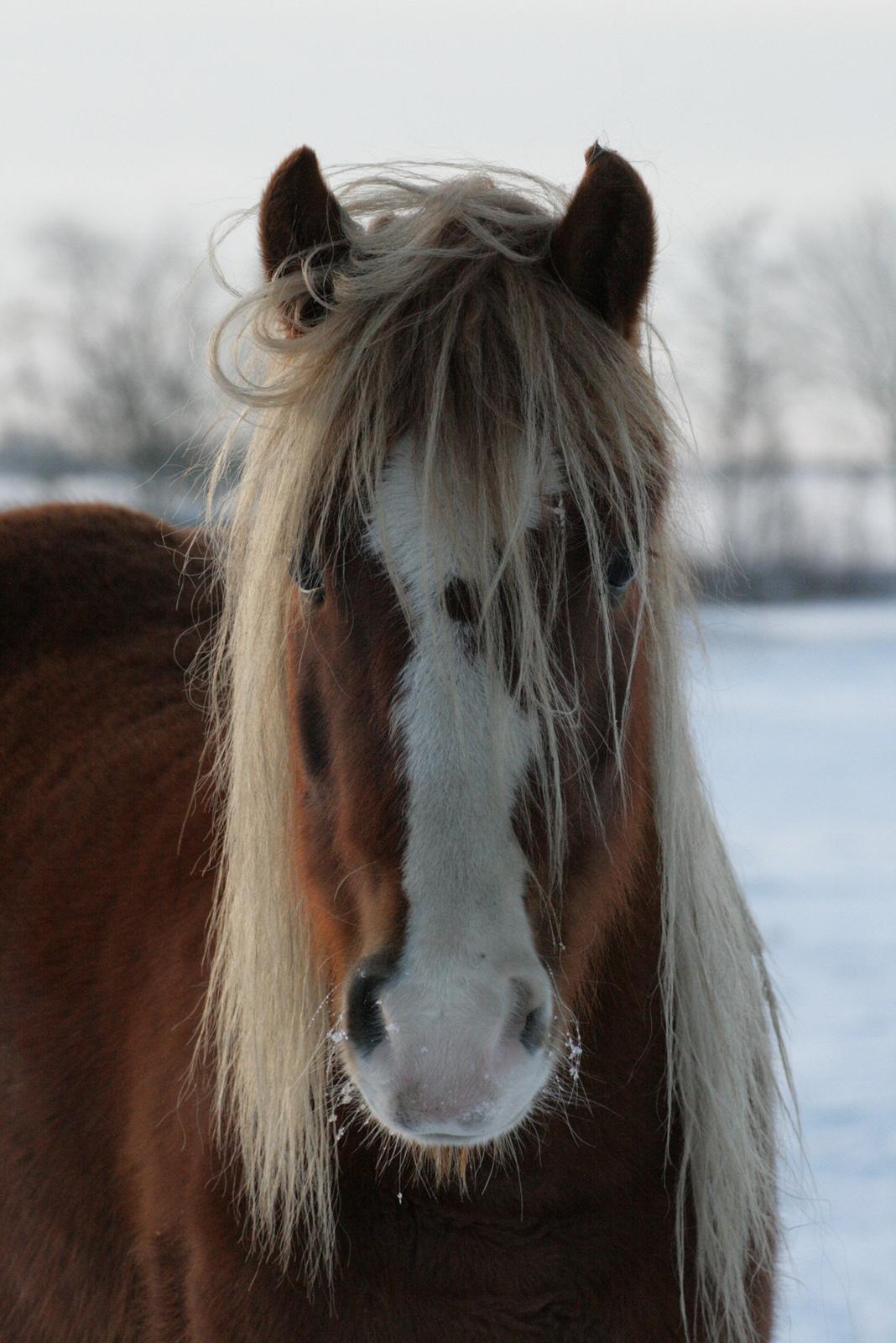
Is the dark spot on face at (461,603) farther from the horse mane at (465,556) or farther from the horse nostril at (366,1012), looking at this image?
the horse nostril at (366,1012)

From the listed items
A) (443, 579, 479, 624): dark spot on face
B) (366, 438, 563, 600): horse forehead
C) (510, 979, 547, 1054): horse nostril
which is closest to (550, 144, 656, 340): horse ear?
(366, 438, 563, 600): horse forehead

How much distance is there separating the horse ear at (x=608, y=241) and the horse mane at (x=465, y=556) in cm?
4

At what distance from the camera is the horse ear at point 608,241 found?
1574 millimetres

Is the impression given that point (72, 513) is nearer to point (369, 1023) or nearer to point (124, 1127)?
point (124, 1127)

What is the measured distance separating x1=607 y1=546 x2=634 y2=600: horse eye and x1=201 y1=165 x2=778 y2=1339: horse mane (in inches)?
0.8

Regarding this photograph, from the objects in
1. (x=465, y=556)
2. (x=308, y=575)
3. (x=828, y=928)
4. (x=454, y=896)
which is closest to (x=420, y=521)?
(x=465, y=556)

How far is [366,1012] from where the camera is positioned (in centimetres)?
132

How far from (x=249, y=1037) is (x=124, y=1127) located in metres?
0.42

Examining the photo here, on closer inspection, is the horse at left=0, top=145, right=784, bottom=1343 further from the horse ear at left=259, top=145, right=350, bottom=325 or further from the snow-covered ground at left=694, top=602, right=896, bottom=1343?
the snow-covered ground at left=694, top=602, right=896, bottom=1343

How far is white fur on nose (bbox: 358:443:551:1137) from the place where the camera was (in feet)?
4.10

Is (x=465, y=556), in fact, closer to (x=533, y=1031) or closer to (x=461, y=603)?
(x=461, y=603)

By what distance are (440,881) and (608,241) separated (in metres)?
0.84

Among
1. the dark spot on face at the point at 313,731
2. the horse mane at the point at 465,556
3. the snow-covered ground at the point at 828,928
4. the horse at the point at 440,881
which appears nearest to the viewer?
the horse at the point at 440,881

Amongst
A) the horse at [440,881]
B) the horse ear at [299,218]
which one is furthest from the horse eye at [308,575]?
the horse ear at [299,218]
